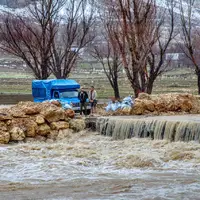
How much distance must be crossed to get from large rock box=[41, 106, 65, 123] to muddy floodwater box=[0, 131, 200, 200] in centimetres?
184

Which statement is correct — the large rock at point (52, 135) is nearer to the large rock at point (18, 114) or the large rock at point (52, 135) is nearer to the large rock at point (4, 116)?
the large rock at point (18, 114)

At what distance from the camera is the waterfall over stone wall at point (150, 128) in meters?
20.3

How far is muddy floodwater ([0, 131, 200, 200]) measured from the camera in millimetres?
13125

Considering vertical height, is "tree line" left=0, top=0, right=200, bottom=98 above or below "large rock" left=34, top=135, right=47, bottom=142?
above

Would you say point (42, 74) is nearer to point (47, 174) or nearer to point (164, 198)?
point (47, 174)

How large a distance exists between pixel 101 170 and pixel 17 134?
739 centimetres

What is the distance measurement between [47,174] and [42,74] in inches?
802

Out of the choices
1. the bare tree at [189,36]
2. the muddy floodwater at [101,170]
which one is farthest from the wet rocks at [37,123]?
the bare tree at [189,36]

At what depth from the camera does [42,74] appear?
35625 mm

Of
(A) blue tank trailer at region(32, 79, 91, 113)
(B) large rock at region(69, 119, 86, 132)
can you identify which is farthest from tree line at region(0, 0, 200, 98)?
(B) large rock at region(69, 119, 86, 132)

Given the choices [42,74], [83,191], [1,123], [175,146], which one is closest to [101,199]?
[83,191]

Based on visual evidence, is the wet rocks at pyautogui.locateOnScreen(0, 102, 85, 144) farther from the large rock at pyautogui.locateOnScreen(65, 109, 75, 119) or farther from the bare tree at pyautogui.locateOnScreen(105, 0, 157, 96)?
the bare tree at pyautogui.locateOnScreen(105, 0, 157, 96)

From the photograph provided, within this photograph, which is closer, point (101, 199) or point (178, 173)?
point (101, 199)

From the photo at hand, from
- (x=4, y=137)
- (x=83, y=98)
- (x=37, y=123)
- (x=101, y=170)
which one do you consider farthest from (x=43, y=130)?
(x=101, y=170)
